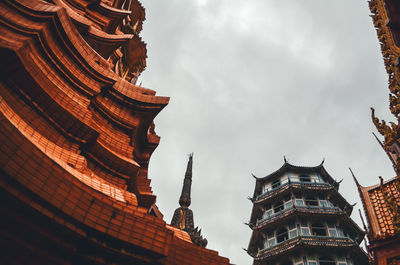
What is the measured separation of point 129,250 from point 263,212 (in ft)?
127

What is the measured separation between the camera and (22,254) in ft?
14.5

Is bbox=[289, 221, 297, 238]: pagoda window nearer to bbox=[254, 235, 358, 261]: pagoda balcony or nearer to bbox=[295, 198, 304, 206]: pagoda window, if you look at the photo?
bbox=[254, 235, 358, 261]: pagoda balcony

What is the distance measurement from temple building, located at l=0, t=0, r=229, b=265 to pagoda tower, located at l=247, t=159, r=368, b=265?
28.5 m

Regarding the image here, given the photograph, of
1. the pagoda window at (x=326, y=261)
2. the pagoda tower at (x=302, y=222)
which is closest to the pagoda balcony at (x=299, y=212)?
the pagoda tower at (x=302, y=222)

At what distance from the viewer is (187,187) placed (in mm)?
38156

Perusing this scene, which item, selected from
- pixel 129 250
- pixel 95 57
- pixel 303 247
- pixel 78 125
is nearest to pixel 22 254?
pixel 129 250

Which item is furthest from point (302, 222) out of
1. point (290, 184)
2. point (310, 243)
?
point (290, 184)

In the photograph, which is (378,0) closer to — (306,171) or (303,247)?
(303,247)

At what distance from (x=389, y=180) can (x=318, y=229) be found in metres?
24.5

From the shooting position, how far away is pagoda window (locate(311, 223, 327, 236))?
35.8 metres

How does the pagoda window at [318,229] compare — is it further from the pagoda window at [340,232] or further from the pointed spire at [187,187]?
the pointed spire at [187,187]

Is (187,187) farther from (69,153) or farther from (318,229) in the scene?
(69,153)

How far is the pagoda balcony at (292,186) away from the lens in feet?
128

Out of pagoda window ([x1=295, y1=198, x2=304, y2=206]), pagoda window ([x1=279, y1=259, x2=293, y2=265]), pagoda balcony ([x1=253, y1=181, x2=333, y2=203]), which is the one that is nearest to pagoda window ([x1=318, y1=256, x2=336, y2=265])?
pagoda window ([x1=279, y1=259, x2=293, y2=265])
